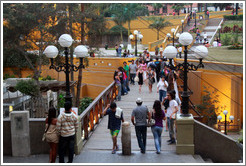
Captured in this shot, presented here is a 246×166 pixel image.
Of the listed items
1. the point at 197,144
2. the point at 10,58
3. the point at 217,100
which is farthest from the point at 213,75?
the point at 10,58

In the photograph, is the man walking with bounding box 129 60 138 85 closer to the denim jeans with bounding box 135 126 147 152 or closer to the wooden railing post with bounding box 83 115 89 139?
the wooden railing post with bounding box 83 115 89 139

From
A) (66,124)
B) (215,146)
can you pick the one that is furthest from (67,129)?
(215,146)

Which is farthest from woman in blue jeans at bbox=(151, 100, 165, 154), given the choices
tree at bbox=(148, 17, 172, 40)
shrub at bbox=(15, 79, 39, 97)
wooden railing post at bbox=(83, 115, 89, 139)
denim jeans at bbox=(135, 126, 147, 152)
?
tree at bbox=(148, 17, 172, 40)

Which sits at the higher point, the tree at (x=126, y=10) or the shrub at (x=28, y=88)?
the tree at (x=126, y=10)

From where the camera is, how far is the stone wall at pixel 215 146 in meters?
9.02

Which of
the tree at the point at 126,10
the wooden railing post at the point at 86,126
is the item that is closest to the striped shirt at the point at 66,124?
the wooden railing post at the point at 86,126

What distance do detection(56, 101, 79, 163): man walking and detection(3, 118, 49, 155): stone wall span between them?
3.14ft

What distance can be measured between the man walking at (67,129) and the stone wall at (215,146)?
9.90ft

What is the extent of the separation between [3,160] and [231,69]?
15379mm

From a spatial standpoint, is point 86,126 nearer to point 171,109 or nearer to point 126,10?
point 171,109

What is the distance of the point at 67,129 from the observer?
780cm

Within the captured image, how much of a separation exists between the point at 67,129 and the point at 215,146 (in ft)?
12.3

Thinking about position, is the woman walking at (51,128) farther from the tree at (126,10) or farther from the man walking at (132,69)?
the tree at (126,10)

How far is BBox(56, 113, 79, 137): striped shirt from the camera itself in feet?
25.4
